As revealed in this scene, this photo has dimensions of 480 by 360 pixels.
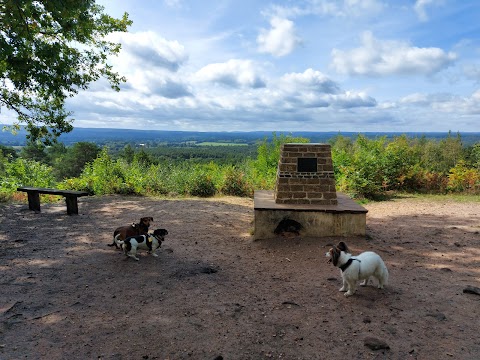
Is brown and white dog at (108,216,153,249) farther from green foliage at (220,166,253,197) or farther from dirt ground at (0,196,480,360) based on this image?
green foliage at (220,166,253,197)

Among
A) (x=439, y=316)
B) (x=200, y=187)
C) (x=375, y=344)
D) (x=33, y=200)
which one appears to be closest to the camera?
(x=375, y=344)

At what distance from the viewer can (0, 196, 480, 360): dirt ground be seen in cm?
313

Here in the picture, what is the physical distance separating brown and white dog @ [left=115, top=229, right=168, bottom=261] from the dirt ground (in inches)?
6.3

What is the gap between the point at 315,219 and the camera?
649 cm

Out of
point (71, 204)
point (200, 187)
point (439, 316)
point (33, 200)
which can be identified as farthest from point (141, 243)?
point (200, 187)

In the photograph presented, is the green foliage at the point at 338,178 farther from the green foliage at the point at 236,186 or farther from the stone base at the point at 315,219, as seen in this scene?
the stone base at the point at 315,219

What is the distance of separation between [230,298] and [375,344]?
176 cm

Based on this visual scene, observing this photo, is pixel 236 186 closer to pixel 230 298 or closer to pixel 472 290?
pixel 230 298

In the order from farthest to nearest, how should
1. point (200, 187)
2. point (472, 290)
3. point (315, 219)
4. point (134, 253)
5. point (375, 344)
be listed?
point (200, 187) < point (315, 219) < point (134, 253) < point (472, 290) < point (375, 344)

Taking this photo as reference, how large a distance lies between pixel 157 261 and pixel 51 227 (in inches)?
148

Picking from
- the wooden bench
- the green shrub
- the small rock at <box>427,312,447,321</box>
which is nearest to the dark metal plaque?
the small rock at <box>427,312,447,321</box>

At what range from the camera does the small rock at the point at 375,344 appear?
10.3ft

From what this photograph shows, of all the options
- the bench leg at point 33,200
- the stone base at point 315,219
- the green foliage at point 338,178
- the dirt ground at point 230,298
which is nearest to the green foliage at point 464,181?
the green foliage at point 338,178

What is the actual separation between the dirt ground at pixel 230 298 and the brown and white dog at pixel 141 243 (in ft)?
0.52
